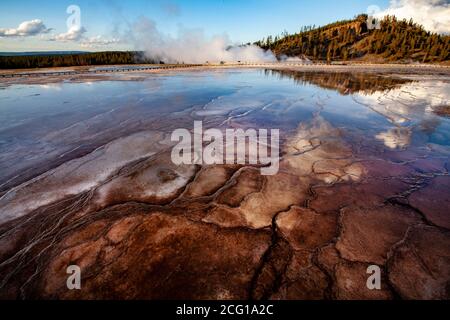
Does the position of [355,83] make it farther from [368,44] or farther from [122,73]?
[368,44]

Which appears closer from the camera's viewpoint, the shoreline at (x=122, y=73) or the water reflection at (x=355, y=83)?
the water reflection at (x=355, y=83)

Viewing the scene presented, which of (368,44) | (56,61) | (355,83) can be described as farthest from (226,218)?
(368,44)

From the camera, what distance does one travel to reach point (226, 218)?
313cm

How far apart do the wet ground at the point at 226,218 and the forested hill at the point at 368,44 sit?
2599 inches

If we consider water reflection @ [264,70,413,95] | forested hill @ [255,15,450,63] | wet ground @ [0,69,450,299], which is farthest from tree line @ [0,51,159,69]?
wet ground @ [0,69,450,299]

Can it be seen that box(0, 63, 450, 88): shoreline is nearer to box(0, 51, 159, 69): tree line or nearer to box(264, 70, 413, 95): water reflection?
box(264, 70, 413, 95): water reflection

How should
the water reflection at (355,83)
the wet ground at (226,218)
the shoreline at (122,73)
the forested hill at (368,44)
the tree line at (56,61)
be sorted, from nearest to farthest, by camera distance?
the wet ground at (226,218) < the water reflection at (355,83) < the shoreline at (122,73) < the tree line at (56,61) < the forested hill at (368,44)

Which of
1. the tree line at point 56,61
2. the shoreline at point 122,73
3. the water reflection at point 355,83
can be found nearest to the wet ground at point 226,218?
the water reflection at point 355,83

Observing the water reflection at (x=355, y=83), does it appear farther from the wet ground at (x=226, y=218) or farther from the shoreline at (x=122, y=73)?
Answer: the wet ground at (x=226, y=218)

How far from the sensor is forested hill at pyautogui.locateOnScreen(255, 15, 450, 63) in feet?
191

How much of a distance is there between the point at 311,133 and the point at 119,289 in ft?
19.8

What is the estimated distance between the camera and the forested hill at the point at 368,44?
58366mm

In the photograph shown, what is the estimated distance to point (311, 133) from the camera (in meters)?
6.58
